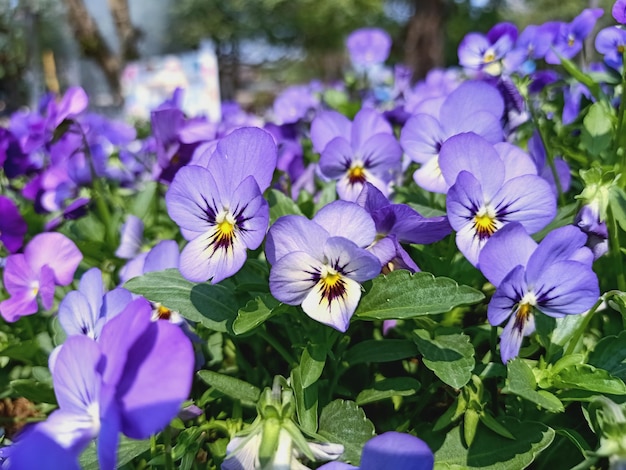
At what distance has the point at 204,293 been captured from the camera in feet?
2.75

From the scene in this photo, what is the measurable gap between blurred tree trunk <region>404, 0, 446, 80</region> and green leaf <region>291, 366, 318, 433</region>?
284 inches

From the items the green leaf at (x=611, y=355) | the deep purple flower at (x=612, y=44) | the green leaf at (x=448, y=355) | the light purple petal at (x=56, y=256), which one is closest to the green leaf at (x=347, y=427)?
the green leaf at (x=448, y=355)

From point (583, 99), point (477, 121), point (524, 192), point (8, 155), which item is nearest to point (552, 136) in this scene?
point (583, 99)

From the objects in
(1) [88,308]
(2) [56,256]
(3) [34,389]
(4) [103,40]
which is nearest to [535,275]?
(1) [88,308]

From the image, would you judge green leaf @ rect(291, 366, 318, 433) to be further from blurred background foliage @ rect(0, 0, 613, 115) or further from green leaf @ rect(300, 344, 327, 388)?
blurred background foliage @ rect(0, 0, 613, 115)

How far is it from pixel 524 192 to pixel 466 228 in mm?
93

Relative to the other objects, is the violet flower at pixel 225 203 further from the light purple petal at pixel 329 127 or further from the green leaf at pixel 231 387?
the light purple petal at pixel 329 127

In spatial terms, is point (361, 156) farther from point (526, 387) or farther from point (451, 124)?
point (526, 387)

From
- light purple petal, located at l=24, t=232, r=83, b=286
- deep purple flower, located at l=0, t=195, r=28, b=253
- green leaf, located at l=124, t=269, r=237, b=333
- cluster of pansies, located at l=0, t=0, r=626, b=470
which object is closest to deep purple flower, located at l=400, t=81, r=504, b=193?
cluster of pansies, located at l=0, t=0, r=626, b=470

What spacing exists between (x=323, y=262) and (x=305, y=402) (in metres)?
0.18

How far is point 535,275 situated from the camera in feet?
2.31

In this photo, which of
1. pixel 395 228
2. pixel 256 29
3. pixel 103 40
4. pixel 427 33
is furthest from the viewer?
pixel 256 29

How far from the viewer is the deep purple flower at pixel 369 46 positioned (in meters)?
2.59

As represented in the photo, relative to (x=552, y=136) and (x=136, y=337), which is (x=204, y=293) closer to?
(x=136, y=337)
